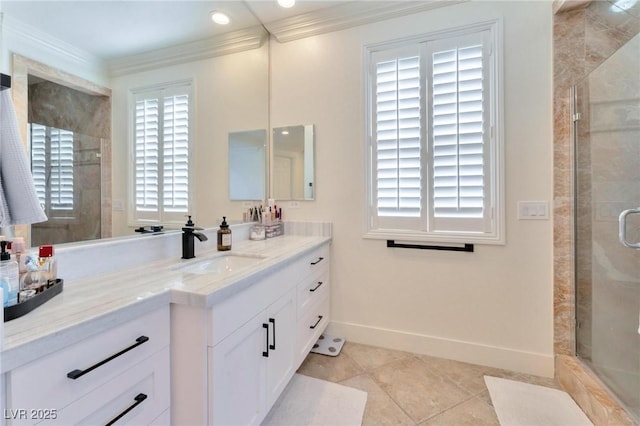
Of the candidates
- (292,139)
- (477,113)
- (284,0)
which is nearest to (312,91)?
(292,139)

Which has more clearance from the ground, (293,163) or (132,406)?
(293,163)

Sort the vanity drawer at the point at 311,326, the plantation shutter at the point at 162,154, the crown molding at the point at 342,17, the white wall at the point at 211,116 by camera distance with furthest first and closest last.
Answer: the crown molding at the point at 342,17 → the vanity drawer at the point at 311,326 → the plantation shutter at the point at 162,154 → the white wall at the point at 211,116

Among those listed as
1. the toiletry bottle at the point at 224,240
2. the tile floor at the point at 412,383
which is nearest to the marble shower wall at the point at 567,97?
the tile floor at the point at 412,383

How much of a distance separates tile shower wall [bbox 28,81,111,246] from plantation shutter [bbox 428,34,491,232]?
1.98 metres

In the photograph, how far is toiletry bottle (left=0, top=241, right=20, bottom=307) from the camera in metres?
0.73

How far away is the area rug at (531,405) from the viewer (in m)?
1.47

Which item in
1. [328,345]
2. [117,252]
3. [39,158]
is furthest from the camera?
[328,345]

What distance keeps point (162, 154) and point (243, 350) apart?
111cm

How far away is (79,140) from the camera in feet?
3.57

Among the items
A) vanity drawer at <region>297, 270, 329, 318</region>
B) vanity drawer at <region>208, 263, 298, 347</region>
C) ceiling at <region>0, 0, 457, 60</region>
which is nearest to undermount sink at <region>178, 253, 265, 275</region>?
vanity drawer at <region>208, 263, 298, 347</region>

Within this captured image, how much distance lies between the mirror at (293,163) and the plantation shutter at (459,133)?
Result: 3.23ft

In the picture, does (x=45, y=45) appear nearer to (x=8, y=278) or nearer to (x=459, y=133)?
(x=8, y=278)

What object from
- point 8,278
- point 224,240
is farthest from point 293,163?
point 8,278

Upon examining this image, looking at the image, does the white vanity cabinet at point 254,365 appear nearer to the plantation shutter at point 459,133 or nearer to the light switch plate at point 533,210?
the plantation shutter at point 459,133
